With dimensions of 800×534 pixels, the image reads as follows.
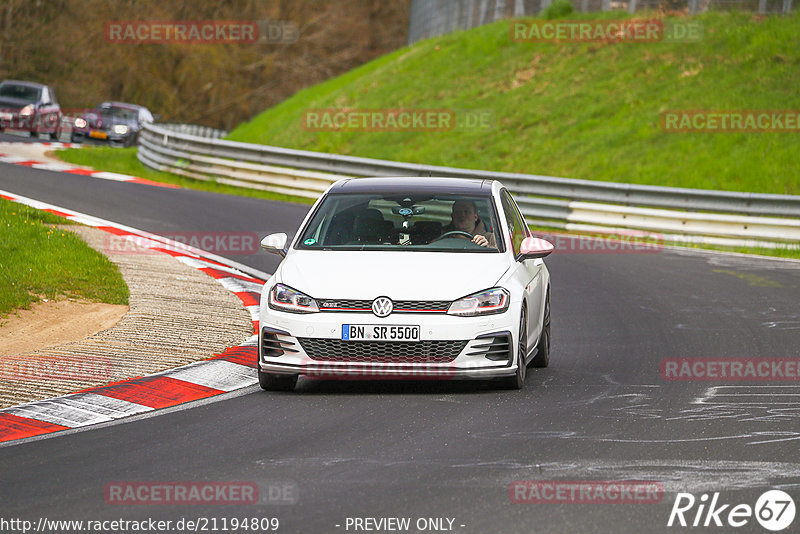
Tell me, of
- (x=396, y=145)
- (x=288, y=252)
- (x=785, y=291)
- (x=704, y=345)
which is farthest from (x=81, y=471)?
(x=396, y=145)

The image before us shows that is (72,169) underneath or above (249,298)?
underneath

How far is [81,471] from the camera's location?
6.64m

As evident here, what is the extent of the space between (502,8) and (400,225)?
30749 mm

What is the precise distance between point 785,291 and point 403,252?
24.5 feet

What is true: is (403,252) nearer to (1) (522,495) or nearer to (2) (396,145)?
(1) (522,495)

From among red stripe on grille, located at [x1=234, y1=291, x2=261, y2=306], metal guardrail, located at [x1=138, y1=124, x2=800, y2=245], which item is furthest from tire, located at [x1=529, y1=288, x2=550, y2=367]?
metal guardrail, located at [x1=138, y1=124, x2=800, y2=245]

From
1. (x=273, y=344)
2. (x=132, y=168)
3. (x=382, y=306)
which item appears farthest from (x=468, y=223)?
(x=132, y=168)

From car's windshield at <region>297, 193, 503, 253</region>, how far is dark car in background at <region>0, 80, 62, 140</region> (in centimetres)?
2983

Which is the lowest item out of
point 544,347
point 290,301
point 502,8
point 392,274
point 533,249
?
point 544,347

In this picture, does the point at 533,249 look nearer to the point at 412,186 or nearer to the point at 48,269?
the point at 412,186

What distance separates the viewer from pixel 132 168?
31.4 metres

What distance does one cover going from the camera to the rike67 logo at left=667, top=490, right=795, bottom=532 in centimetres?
567

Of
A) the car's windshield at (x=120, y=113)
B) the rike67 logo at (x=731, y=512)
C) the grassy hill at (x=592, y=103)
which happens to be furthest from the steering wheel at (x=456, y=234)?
the car's windshield at (x=120, y=113)

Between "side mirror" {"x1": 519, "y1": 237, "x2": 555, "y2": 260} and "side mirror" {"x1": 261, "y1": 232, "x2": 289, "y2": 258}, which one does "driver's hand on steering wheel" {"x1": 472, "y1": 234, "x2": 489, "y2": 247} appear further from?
"side mirror" {"x1": 261, "y1": 232, "x2": 289, "y2": 258}
